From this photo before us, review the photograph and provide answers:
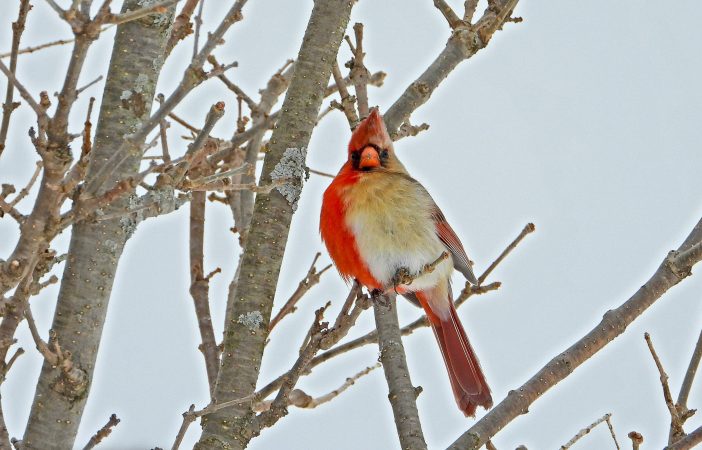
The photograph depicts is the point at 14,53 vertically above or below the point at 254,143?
below

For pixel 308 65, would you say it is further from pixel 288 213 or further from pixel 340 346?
pixel 340 346

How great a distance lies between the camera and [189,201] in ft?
7.69

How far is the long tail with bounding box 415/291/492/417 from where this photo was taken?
3.01 meters

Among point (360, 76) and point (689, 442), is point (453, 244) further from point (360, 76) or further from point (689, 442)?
point (689, 442)

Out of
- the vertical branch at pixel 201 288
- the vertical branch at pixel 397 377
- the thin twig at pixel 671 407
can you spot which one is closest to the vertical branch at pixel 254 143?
the vertical branch at pixel 201 288

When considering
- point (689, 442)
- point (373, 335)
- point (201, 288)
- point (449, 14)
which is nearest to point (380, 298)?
point (373, 335)

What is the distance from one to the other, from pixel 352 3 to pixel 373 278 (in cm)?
85

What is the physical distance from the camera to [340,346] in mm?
2689

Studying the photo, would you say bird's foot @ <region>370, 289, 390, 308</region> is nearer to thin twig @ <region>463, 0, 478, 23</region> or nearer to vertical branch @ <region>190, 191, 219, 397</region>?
vertical branch @ <region>190, 191, 219, 397</region>

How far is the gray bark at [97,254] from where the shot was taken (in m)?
2.05

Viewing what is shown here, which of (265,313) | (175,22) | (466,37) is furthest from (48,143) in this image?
(466,37)

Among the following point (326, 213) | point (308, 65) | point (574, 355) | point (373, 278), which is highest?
point (308, 65)

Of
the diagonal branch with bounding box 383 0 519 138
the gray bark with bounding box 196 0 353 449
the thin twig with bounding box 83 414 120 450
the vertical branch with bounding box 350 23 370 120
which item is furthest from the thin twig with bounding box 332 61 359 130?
the thin twig with bounding box 83 414 120 450

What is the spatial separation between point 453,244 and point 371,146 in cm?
46
